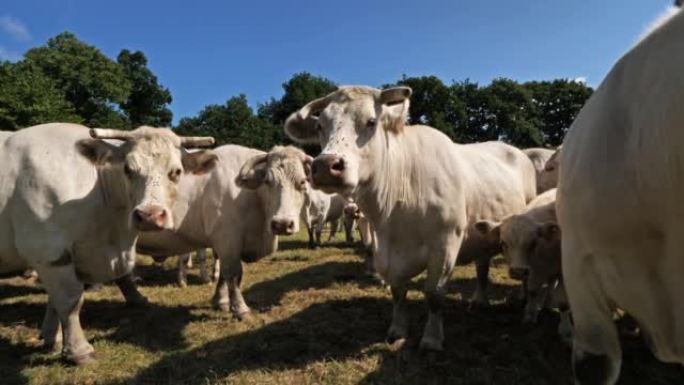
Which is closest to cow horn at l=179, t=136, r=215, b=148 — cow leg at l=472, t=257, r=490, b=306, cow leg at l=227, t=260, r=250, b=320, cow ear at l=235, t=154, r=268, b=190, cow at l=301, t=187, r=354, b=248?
cow ear at l=235, t=154, r=268, b=190

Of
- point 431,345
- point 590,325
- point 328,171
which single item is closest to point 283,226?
point 328,171

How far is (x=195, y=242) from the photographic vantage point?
22.4 ft

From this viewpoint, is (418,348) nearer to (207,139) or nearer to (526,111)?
(207,139)

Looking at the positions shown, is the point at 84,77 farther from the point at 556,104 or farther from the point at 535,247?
the point at 556,104

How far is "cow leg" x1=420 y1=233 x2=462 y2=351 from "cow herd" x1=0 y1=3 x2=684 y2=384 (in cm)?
2

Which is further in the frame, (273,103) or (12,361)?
(273,103)

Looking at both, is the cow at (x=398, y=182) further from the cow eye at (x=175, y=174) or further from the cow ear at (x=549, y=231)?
the cow eye at (x=175, y=174)

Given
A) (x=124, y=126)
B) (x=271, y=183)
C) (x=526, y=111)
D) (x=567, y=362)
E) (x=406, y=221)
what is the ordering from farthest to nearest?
(x=526, y=111) → (x=124, y=126) → (x=271, y=183) → (x=406, y=221) → (x=567, y=362)

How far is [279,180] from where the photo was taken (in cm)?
589

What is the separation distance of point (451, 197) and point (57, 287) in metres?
4.15

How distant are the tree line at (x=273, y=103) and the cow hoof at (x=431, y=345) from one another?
45.5 metres

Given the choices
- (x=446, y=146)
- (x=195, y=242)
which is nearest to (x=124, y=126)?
(x=195, y=242)

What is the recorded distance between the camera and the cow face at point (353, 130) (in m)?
3.85

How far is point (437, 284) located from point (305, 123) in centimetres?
226
